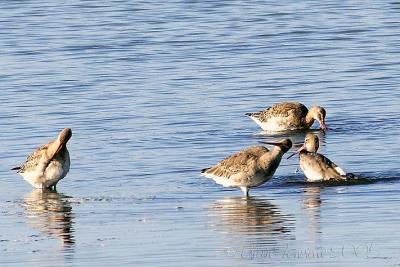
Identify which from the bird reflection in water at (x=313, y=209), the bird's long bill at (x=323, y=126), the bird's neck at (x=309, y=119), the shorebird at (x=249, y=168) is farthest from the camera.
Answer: the bird's neck at (x=309, y=119)

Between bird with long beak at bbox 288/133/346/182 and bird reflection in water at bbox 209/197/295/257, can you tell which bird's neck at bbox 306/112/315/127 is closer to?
bird with long beak at bbox 288/133/346/182

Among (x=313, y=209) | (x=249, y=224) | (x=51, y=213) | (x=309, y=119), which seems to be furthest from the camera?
(x=309, y=119)

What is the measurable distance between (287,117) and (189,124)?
1.64 m

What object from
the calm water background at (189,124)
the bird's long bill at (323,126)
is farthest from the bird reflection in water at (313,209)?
the bird's long bill at (323,126)

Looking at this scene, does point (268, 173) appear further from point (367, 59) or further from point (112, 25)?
point (112, 25)

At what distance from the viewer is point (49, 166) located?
17312 mm

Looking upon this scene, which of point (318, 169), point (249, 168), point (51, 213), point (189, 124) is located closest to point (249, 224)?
point (249, 168)

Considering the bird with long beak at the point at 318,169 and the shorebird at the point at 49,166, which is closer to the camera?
the bird with long beak at the point at 318,169

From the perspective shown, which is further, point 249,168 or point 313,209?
point 249,168

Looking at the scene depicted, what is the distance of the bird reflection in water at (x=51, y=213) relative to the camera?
14.1 metres

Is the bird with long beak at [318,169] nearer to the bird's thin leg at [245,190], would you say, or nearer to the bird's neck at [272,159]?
the bird's neck at [272,159]

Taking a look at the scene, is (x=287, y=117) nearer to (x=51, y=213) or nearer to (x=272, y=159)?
(x=272, y=159)

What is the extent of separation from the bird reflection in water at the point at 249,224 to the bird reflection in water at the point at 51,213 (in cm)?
149

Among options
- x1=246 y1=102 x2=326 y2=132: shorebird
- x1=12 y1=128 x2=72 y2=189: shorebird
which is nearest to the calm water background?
x1=12 y1=128 x2=72 y2=189: shorebird
